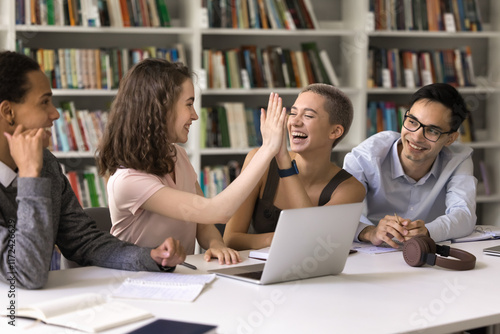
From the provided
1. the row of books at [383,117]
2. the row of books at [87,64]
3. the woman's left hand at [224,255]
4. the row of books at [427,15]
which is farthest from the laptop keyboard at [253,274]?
the row of books at [427,15]

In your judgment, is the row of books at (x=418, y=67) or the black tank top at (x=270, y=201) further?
the row of books at (x=418, y=67)

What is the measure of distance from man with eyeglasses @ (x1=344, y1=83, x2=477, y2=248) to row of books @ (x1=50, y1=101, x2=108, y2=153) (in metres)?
1.63

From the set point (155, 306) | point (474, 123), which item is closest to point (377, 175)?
point (155, 306)

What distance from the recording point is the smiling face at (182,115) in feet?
6.44

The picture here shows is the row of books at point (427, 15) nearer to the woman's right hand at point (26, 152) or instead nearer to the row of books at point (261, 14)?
the row of books at point (261, 14)

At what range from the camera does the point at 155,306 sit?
135 cm

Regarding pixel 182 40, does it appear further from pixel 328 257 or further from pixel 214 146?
pixel 328 257

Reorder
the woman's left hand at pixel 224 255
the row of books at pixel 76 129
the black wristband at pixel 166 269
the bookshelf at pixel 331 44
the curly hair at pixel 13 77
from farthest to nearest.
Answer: the bookshelf at pixel 331 44 < the row of books at pixel 76 129 < the woman's left hand at pixel 224 255 < the black wristband at pixel 166 269 < the curly hair at pixel 13 77

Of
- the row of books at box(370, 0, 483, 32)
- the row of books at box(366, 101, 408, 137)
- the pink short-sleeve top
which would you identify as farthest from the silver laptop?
→ the row of books at box(370, 0, 483, 32)

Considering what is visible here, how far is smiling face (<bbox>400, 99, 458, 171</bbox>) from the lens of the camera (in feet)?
7.89

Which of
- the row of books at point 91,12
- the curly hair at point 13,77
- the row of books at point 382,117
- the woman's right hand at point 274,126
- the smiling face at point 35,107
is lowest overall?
the row of books at point 382,117

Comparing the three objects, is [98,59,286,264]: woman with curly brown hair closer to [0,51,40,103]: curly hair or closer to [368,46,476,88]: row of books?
[0,51,40,103]: curly hair

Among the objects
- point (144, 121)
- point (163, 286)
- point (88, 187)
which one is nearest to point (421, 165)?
point (144, 121)

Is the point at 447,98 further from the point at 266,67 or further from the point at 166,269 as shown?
the point at 266,67
